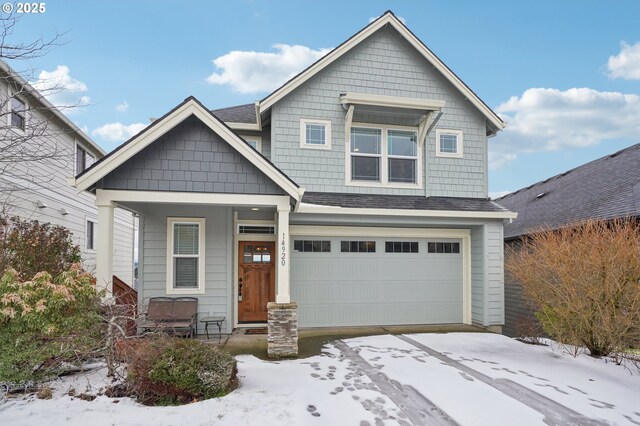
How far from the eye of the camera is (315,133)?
9.96 m

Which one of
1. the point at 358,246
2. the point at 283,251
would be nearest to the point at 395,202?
the point at 358,246

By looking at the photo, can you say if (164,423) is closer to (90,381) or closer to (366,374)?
(90,381)

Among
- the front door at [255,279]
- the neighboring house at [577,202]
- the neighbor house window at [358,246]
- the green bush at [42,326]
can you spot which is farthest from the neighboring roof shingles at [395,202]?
the green bush at [42,326]

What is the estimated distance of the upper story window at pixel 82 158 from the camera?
1422 centimetres

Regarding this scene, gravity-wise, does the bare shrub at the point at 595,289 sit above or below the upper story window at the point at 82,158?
below

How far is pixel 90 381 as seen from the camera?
18.1 feet

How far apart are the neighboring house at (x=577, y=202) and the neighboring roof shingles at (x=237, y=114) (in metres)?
8.16

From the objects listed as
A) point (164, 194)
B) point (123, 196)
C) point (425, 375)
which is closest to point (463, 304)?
point (425, 375)

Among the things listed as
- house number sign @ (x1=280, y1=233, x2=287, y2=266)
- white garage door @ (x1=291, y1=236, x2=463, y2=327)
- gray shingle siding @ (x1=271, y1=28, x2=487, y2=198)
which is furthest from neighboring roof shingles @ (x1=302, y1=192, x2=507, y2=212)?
house number sign @ (x1=280, y1=233, x2=287, y2=266)

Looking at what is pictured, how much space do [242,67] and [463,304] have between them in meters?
21.4

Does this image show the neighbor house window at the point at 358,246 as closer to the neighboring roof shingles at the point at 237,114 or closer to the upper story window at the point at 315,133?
the upper story window at the point at 315,133

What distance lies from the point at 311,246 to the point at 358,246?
1.26 metres

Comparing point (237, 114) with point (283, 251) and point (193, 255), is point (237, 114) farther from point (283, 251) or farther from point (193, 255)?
point (283, 251)

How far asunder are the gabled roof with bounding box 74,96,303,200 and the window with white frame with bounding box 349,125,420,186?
331 centimetres
